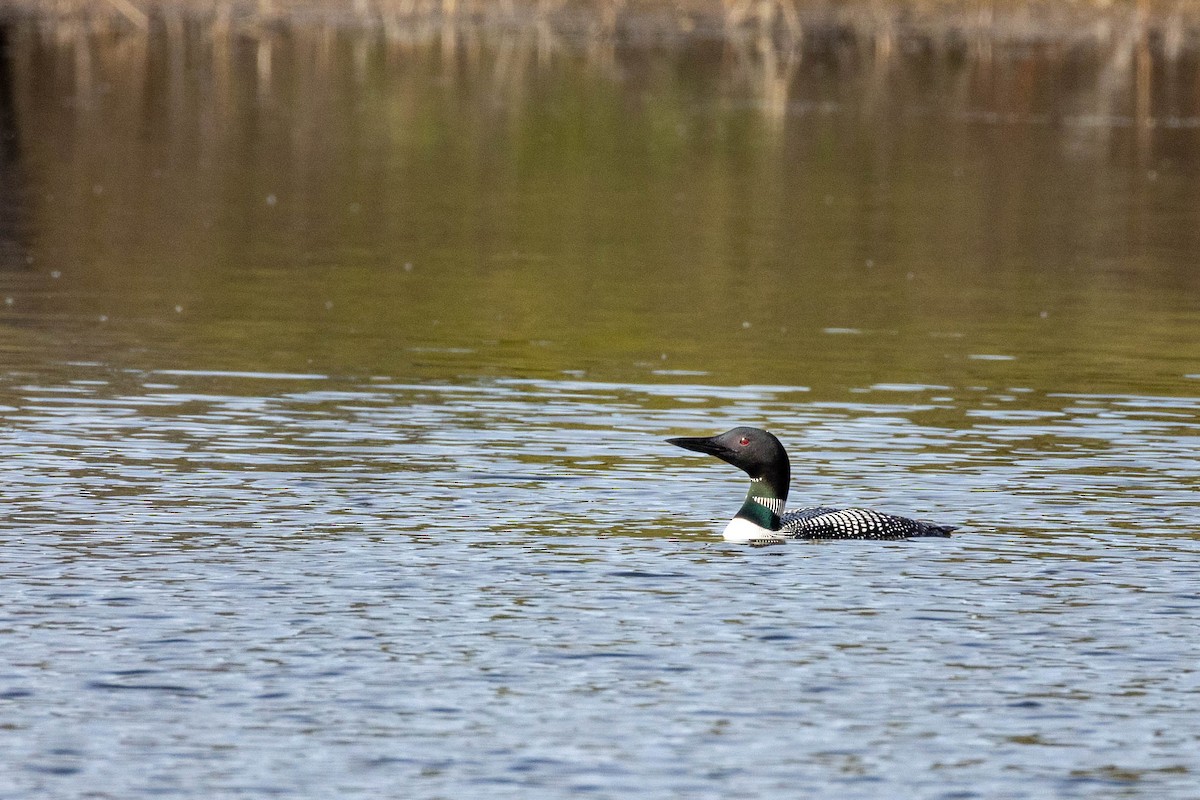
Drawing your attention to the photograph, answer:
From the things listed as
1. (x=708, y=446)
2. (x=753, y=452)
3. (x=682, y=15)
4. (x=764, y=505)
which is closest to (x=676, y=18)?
(x=682, y=15)

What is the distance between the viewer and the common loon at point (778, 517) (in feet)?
46.2

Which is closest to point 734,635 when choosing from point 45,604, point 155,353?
point 45,604

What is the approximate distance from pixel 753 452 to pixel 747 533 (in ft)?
1.78

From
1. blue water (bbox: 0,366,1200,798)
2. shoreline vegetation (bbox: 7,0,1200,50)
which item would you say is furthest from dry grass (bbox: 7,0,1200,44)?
blue water (bbox: 0,366,1200,798)

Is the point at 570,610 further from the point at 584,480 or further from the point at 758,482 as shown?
the point at 584,480

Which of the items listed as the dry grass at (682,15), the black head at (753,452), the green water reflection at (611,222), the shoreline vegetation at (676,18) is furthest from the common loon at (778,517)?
the dry grass at (682,15)

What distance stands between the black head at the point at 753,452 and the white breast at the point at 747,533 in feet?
0.83

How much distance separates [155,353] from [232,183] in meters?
17.2

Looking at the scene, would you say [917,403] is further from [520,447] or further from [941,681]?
[941,681]

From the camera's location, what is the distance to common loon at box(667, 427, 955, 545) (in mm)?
14070

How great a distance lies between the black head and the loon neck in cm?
1

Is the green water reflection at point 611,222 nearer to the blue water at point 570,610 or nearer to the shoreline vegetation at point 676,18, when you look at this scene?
the blue water at point 570,610

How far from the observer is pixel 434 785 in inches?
377

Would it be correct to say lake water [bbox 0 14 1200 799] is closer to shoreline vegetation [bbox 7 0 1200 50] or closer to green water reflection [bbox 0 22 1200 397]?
green water reflection [bbox 0 22 1200 397]
